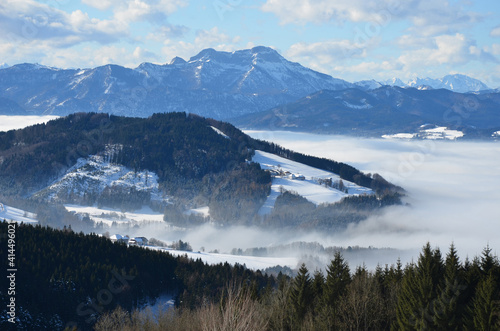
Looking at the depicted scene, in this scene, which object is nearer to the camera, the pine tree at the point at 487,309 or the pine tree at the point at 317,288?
the pine tree at the point at 487,309

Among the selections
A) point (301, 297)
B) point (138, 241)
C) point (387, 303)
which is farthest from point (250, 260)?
point (387, 303)

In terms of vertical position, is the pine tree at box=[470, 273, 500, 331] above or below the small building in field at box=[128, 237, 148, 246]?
below

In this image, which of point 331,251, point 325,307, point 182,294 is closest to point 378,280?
point 325,307

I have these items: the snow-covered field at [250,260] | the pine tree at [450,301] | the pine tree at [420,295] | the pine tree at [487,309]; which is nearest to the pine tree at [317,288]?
the pine tree at [420,295]

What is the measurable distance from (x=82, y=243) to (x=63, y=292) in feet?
61.0

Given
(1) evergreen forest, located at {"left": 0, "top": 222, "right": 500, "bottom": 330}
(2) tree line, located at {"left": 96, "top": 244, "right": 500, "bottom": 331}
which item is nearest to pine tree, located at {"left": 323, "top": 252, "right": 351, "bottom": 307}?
(2) tree line, located at {"left": 96, "top": 244, "right": 500, "bottom": 331}

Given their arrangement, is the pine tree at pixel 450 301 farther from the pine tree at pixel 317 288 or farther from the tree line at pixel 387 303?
the pine tree at pixel 317 288

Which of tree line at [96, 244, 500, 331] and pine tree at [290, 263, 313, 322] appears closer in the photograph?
tree line at [96, 244, 500, 331]

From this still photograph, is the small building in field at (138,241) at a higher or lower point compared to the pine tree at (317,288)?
higher

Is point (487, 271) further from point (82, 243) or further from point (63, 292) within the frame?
point (82, 243)

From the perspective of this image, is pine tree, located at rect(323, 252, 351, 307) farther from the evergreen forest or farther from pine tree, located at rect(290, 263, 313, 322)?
pine tree, located at rect(290, 263, 313, 322)

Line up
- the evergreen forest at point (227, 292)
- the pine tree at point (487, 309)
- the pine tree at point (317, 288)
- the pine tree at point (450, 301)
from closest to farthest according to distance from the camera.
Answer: the pine tree at point (487, 309)
the pine tree at point (450, 301)
the evergreen forest at point (227, 292)
the pine tree at point (317, 288)

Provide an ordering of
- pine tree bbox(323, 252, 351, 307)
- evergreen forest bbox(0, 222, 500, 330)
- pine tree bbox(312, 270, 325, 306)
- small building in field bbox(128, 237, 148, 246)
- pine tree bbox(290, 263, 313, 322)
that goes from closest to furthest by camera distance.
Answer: evergreen forest bbox(0, 222, 500, 330)
pine tree bbox(323, 252, 351, 307)
pine tree bbox(290, 263, 313, 322)
pine tree bbox(312, 270, 325, 306)
small building in field bbox(128, 237, 148, 246)

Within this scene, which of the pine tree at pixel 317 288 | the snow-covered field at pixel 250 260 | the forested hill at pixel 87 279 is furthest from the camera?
the snow-covered field at pixel 250 260
